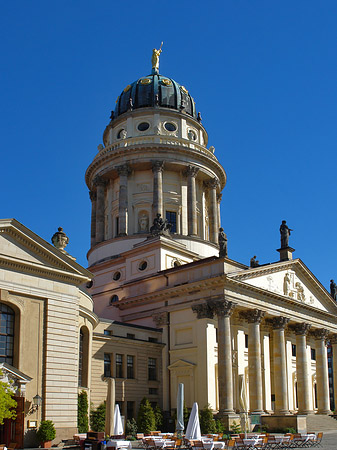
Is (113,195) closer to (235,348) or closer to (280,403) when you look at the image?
(235,348)

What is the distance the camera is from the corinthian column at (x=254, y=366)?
157ft

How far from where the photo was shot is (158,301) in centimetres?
5156

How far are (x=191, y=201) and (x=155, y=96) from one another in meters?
14.2

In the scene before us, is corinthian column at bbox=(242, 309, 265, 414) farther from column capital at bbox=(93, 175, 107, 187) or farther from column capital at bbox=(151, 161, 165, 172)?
column capital at bbox=(93, 175, 107, 187)

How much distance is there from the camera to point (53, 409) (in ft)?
102

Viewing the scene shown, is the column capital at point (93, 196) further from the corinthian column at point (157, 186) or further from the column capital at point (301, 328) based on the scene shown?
the column capital at point (301, 328)

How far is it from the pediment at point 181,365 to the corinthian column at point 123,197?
1855 centimetres

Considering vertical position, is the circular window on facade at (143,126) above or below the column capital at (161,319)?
above

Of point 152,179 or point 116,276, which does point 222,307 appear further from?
point 152,179

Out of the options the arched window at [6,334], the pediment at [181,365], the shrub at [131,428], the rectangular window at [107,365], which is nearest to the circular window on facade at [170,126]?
the pediment at [181,365]

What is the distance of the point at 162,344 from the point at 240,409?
28.0 feet

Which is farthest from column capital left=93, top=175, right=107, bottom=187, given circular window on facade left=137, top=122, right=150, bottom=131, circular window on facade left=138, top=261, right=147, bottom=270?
circular window on facade left=138, top=261, right=147, bottom=270

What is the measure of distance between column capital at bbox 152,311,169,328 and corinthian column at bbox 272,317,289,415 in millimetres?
10417

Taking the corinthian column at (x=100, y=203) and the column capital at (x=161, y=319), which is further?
the corinthian column at (x=100, y=203)
